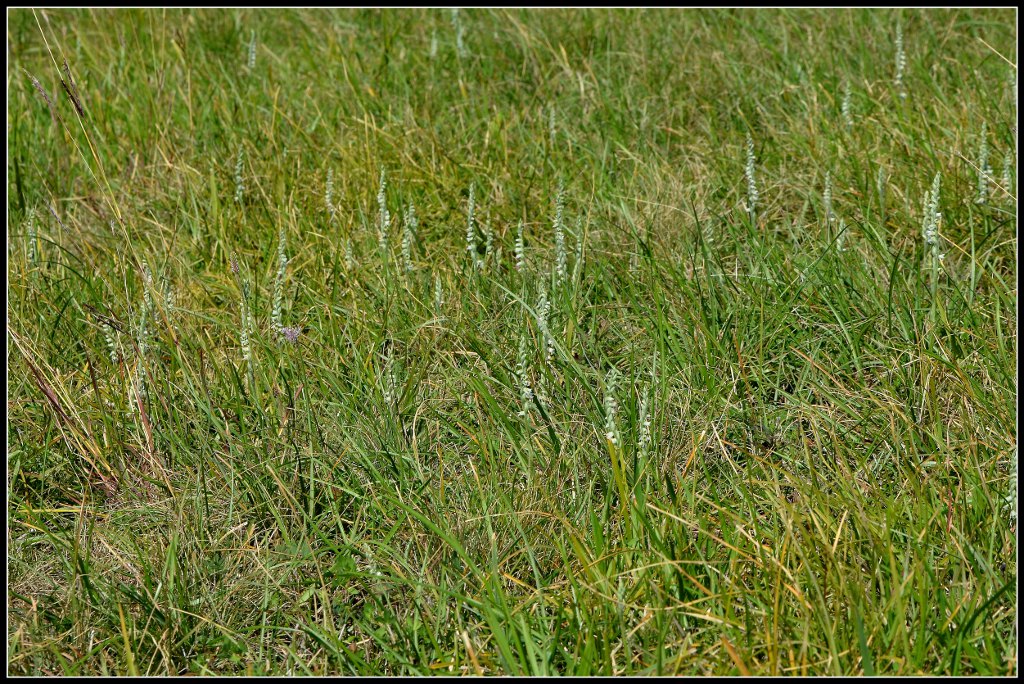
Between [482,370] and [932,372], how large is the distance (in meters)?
1.05

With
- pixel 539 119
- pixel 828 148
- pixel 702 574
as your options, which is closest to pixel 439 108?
pixel 539 119

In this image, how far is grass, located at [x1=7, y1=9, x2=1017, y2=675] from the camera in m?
2.04

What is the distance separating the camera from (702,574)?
2047mm

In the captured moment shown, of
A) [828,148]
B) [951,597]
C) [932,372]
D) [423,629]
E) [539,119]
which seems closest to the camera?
[951,597]

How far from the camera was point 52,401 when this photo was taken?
2461 mm

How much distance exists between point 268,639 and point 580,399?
0.88 m

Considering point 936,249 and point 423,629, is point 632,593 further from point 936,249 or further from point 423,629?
point 936,249

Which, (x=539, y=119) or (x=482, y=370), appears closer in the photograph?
(x=482, y=370)

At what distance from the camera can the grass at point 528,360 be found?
2043mm

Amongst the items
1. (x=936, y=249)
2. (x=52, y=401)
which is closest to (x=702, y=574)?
(x=936, y=249)

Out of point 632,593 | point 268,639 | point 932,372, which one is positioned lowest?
point 268,639

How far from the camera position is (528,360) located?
104 inches

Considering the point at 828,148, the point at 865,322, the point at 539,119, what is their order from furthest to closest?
the point at 539,119 → the point at 828,148 → the point at 865,322

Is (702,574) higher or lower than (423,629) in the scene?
higher
